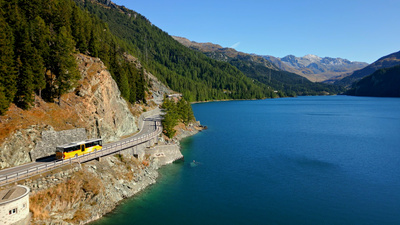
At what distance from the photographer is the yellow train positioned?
1481 inches

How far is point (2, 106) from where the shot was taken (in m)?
35.8

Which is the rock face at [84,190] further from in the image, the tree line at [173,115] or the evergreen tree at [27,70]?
the tree line at [173,115]

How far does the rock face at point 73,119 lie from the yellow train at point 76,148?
3.65 metres

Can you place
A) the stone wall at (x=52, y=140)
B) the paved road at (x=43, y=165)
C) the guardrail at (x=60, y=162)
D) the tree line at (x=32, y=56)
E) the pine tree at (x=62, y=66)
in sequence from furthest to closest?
1. the pine tree at (x=62, y=66)
2. the tree line at (x=32, y=56)
3. the stone wall at (x=52, y=140)
4. the paved road at (x=43, y=165)
5. the guardrail at (x=60, y=162)

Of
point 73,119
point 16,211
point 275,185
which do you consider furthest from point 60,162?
point 275,185

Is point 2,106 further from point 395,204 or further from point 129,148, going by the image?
point 395,204

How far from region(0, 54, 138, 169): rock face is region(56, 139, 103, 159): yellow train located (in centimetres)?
365

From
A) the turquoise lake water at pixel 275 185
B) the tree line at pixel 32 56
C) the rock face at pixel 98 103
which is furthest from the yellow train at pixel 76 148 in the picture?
the turquoise lake water at pixel 275 185

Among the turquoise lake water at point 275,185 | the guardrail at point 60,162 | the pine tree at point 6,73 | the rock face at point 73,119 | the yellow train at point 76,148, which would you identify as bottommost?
the turquoise lake water at point 275,185

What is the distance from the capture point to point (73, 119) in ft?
151

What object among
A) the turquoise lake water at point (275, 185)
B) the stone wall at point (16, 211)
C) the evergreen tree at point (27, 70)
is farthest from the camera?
the evergreen tree at point (27, 70)

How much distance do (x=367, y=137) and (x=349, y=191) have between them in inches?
2232

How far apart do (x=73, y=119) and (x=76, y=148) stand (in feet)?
27.9

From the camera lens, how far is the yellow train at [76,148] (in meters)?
37.6
